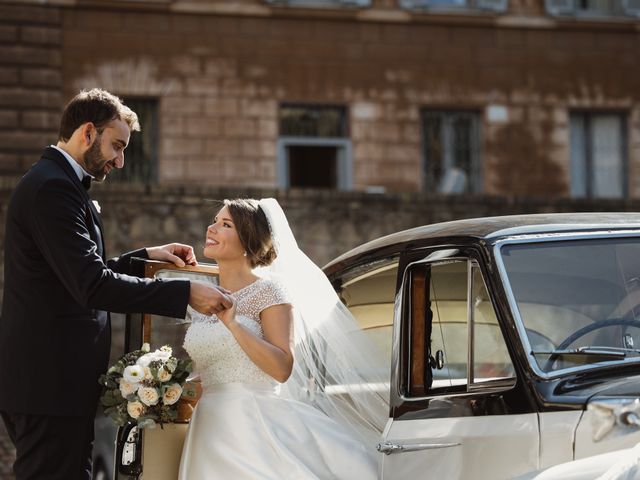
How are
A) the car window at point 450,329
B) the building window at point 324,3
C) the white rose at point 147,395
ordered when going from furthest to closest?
1. the building window at point 324,3
2. the white rose at point 147,395
3. the car window at point 450,329

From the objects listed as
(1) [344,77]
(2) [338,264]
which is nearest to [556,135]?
(1) [344,77]

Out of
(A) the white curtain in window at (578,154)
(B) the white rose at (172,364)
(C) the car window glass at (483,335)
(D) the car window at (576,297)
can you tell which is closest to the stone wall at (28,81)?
(A) the white curtain in window at (578,154)

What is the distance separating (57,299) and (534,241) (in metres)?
1.90

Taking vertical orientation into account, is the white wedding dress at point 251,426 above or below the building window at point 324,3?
below

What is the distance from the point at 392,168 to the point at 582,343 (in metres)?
15.4

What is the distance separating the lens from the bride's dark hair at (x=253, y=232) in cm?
521

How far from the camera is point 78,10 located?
728 inches

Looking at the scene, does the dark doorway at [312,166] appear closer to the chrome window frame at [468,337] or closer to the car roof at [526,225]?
the car roof at [526,225]

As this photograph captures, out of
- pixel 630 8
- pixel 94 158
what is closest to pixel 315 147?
pixel 630 8

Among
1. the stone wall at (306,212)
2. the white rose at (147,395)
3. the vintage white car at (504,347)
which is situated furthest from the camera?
the stone wall at (306,212)

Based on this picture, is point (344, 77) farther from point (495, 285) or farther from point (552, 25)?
point (495, 285)

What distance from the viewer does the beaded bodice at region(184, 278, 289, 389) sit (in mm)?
5000

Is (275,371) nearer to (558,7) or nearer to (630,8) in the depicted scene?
(558,7)

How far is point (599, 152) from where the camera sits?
2064 cm
